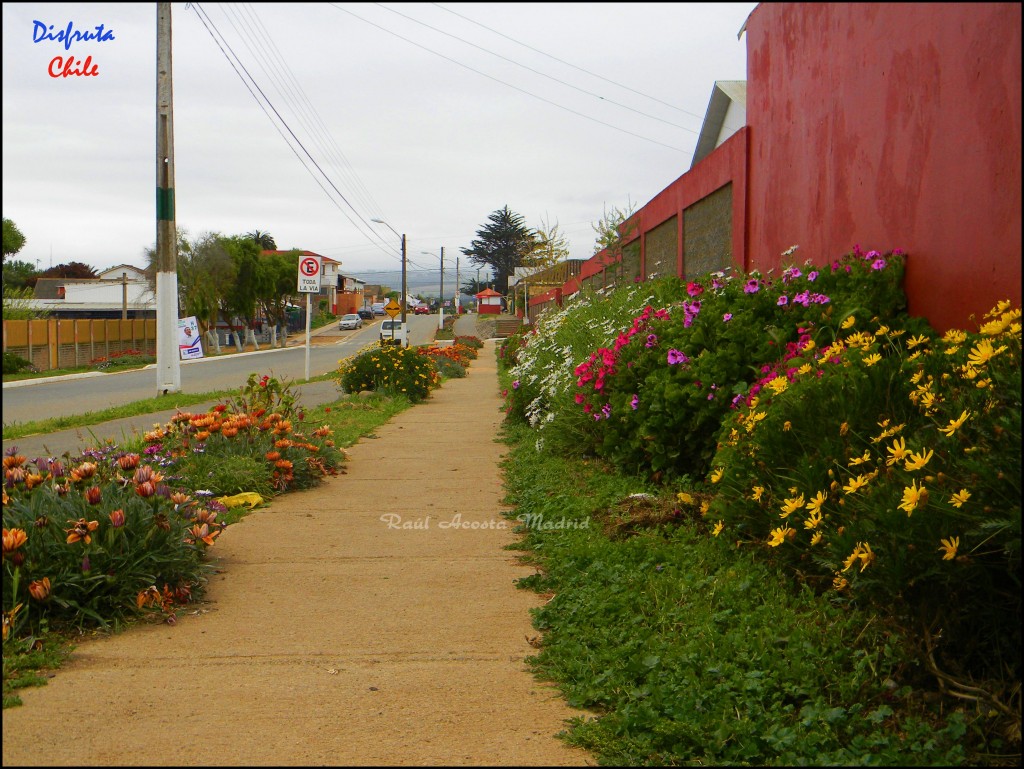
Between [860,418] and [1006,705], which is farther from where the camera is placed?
[860,418]

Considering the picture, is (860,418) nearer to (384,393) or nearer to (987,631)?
(987,631)

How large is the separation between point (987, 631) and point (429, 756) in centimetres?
175

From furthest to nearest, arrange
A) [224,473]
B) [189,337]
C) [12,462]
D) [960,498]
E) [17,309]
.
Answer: [17,309], [189,337], [224,473], [12,462], [960,498]

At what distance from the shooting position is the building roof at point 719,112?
22.0 m

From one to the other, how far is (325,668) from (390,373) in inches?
495

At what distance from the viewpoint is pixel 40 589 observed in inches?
148

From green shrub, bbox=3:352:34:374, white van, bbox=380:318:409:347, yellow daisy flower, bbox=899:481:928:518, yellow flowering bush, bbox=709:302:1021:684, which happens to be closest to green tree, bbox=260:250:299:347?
white van, bbox=380:318:409:347

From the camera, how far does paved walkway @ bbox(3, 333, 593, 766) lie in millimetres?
2820

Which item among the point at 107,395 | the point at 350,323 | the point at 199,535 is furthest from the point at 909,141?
the point at 350,323

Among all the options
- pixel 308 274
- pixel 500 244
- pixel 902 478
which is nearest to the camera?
pixel 902 478

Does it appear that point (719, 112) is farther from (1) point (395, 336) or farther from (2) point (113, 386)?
(1) point (395, 336)

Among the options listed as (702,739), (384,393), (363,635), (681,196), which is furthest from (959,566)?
(384,393)

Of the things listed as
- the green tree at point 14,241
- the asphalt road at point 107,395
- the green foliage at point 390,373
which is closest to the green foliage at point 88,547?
the asphalt road at point 107,395

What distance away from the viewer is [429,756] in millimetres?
2791
